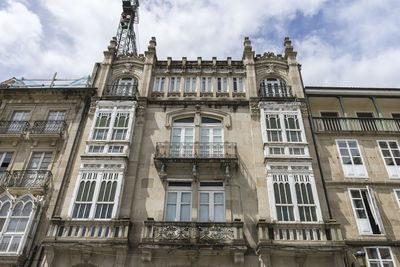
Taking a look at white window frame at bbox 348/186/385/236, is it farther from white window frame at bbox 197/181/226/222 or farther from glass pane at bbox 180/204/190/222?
glass pane at bbox 180/204/190/222

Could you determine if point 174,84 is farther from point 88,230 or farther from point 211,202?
point 88,230

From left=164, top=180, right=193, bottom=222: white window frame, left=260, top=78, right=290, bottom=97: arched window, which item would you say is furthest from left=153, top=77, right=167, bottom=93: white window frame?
left=164, top=180, right=193, bottom=222: white window frame

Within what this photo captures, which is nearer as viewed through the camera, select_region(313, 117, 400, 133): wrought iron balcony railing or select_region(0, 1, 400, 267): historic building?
select_region(0, 1, 400, 267): historic building

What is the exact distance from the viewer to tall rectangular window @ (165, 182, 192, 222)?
15.2 meters

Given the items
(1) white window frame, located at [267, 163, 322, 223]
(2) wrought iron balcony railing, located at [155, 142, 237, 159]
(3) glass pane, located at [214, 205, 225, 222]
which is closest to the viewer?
(1) white window frame, located at [267, 163, 322, 223]

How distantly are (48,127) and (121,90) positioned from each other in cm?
515

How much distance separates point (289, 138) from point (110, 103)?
36.6 ft

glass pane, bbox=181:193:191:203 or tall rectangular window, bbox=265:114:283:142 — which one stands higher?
tall rectangular window, bbox=265:114:283:142

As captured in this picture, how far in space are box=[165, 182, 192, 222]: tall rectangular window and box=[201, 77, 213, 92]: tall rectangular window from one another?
7109 millimetres

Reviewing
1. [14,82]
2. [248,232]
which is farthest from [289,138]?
[14,82]

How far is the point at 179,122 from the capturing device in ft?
62.0

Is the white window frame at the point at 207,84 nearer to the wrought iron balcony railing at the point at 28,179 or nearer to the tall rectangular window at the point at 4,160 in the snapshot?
the wrought iron balcony railing at the point at 28,179

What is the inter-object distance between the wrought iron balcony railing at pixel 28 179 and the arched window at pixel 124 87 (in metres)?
6.70

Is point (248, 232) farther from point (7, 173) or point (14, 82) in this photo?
point (14, 82)
